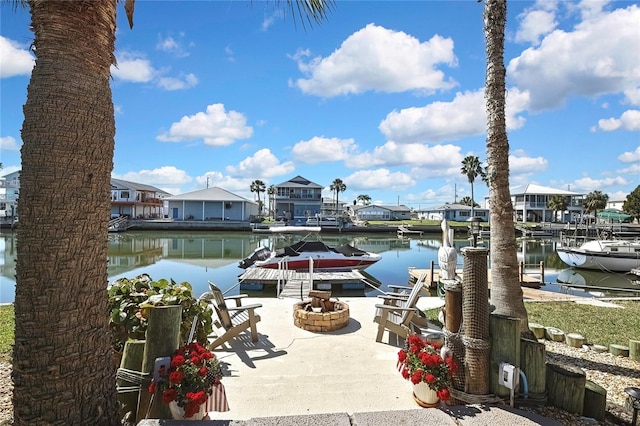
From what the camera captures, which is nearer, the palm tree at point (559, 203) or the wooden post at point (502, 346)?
the wooden post at point (502, 346)

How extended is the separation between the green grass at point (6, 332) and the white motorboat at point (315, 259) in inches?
375

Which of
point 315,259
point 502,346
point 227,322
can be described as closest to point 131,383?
point 227,322

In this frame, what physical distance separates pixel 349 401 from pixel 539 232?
5055 cm

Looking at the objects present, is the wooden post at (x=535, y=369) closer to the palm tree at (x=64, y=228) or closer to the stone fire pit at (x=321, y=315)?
the palm tree at (x=64, y=228)

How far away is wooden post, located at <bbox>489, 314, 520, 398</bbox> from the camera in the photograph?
10.0ft

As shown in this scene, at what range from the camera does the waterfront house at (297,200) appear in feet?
181

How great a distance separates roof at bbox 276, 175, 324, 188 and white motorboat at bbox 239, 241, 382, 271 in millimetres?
37555

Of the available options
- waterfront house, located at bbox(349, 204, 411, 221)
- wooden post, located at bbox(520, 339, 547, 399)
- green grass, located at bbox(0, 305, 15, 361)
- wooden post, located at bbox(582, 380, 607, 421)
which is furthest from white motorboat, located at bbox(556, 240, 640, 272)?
waterfront house, located at bbox(349, 204, 411, 221)

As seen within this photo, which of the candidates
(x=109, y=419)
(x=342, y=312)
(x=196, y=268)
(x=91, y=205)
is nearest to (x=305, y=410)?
(x=109, y=419)

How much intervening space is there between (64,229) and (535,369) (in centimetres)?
378

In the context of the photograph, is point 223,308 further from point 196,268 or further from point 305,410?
point 196,268

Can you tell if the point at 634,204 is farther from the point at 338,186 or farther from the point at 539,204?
the point at 338,186

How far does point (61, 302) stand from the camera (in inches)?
86.2

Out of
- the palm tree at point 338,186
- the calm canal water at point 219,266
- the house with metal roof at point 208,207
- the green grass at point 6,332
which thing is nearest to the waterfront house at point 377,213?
the palm tree at point 338,186
